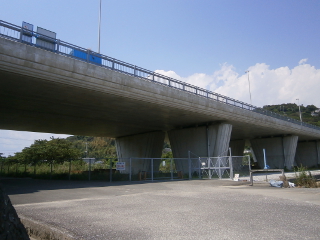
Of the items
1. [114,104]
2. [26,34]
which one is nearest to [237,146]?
[114,104]

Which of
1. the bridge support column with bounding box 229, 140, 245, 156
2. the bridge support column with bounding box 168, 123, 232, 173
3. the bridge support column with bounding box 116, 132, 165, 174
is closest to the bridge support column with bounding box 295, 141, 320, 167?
the bridge support column with bounding box 229, 140, 245, 156

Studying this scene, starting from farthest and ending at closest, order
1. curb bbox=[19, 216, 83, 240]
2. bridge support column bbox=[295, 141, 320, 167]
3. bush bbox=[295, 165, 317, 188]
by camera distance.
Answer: bridge support column bbox=[295, 141, 320, 167] → bush bbox=[295, 165, 317, 188] → curb bbox=[19, 216, 83, 240]

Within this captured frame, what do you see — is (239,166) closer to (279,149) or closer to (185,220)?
(279,149)

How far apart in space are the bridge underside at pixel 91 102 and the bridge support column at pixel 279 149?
1056cm

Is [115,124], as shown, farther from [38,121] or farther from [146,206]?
[146,206]

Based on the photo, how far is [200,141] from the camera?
99.6 ft

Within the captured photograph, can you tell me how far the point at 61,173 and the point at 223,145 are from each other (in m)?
16.9

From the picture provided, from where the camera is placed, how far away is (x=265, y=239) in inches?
201

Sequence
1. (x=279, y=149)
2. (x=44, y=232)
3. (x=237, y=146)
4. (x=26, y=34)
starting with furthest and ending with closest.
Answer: (x=237, y=146)
(x=279, y=149)
(x=26, y=34)
(x=44, y=232)

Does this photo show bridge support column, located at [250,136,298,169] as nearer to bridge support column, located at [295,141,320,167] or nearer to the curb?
bridge support column, located at [295,141,320,167]

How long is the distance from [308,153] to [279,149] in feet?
49.2

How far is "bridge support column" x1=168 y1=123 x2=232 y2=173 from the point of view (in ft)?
94.6

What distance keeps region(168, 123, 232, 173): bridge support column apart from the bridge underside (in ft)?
0.55

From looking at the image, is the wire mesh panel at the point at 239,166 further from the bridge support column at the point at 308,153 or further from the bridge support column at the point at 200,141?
the bridge support column at the point at 308,153
